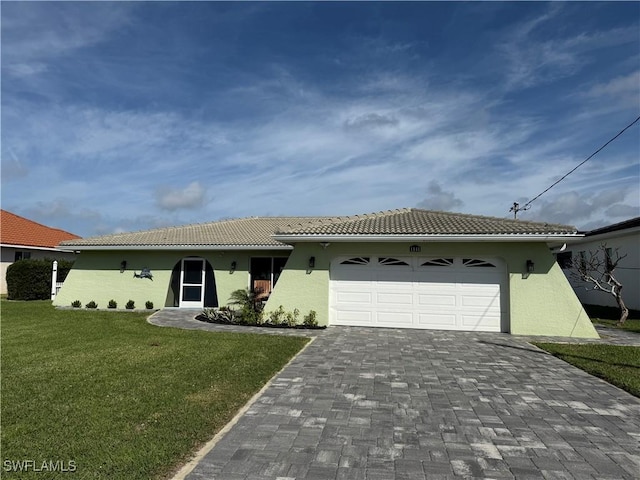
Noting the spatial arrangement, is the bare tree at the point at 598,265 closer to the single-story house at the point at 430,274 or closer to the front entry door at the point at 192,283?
the single-story house at the point at 430,274

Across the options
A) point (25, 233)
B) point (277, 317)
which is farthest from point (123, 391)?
point (25, 233)

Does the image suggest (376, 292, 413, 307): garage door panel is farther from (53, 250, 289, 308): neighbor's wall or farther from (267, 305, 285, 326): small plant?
(53, 250, 289, 308): neighbor's wall

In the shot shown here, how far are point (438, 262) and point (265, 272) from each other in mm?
7399

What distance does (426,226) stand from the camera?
12.8 meters

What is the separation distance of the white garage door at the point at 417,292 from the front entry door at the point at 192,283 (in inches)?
277

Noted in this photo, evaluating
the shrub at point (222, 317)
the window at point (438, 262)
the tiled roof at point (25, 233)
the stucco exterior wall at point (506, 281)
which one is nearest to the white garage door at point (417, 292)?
the window at point (438, 262)

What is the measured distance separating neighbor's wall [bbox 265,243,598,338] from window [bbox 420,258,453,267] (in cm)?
19

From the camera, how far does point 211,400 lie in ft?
18.1

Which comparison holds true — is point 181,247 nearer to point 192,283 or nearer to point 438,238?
point 192,283

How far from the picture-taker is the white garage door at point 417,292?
1233 centimetres

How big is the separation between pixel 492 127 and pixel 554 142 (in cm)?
265

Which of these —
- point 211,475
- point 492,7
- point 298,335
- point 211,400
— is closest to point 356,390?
point 211,400

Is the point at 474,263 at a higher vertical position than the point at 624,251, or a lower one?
lower

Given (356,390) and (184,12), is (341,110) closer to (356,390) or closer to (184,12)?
(184,12)
